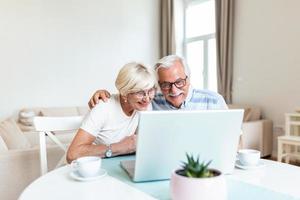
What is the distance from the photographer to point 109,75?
18.8ft

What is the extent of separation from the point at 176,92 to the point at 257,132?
2946 millimetres

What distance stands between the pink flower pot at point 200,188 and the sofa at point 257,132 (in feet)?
10.9

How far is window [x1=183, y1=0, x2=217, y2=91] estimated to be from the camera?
5445mm

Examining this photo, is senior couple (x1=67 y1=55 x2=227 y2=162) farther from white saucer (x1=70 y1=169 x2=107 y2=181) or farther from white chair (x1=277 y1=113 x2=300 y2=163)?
white chair (x1=277 y1=113 x2=300 y2=163)

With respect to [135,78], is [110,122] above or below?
below

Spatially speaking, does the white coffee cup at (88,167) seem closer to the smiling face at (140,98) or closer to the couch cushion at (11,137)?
the smiling face at (140,98)

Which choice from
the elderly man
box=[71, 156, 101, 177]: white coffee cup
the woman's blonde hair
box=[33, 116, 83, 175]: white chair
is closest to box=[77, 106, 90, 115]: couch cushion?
box=[33, 116, 83, 175]: white chair

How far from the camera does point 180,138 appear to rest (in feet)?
2.92

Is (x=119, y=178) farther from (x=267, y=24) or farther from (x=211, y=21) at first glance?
(x=211, y=21)

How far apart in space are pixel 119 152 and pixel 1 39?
4132mm

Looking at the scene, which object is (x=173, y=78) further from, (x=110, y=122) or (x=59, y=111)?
(x=59, y=111)

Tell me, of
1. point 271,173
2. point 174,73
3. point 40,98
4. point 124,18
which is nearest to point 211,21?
point 124,18

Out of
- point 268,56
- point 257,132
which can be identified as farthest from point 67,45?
point 257,132

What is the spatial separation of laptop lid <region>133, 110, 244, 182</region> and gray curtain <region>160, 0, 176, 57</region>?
5.11 meters
